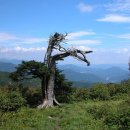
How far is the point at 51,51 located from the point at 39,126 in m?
12.6

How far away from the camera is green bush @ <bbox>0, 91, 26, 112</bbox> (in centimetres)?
3036

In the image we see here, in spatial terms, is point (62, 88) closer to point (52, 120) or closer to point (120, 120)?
point (52, 120)

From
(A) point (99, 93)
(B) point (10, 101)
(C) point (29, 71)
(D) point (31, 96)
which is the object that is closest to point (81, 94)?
(A) point (99, 93)

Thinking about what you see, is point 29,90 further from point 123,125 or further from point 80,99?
point 123,125

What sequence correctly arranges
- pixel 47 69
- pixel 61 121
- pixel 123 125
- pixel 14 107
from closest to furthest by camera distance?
1. pixel 123 125
2. pixel 61 121
3. pixel 14 107
4. pixel 47 69

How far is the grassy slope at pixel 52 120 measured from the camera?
936 inches

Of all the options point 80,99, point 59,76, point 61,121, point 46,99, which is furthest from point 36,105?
point 61,121

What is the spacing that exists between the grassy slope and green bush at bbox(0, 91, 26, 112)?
0.74 meters

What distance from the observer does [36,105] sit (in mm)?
35812

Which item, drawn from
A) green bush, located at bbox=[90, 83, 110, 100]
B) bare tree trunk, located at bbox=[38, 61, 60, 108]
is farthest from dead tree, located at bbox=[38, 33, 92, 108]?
green bush, located at bbox=[90, 83, 110, 100]

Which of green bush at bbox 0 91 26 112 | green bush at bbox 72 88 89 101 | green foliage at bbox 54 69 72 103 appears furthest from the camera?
green bush at bbox 72 88 89 101

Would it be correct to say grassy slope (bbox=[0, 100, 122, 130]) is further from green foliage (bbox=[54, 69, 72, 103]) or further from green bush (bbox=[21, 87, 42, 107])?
green foliage (bbox=[54, 69, 72, 103])

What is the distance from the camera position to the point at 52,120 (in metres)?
26.7

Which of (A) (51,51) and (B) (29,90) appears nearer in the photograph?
(A) (51,51)
